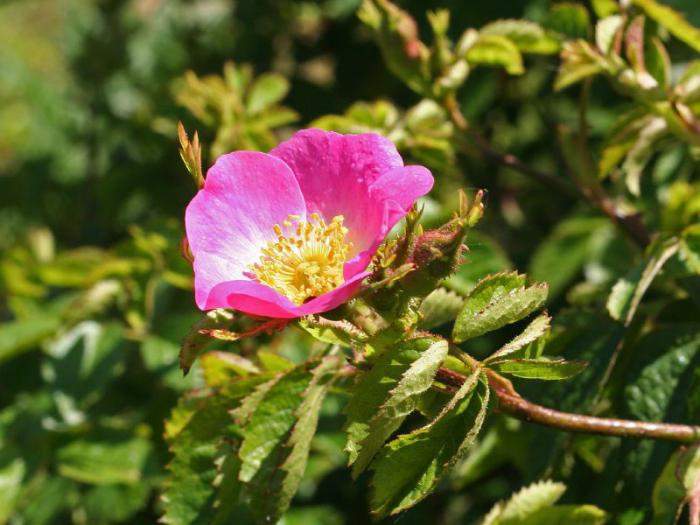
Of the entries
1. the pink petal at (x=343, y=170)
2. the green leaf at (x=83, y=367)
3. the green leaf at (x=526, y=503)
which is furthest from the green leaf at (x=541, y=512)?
the green leaf at (x=83, y=367)

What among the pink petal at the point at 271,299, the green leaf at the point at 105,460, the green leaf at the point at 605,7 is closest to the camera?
the pink petal at the point at 271,299

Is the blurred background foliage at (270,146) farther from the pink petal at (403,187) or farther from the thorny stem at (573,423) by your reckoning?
the pink petal at (403,187)

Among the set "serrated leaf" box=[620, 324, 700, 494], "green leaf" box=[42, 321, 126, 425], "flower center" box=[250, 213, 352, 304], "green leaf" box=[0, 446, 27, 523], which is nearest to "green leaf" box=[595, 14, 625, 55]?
"serrated leaf" box=[620, 324, 700, 494]

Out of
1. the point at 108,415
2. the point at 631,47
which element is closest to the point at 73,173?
the point at 108,415

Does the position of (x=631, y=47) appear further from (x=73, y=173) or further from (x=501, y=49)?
(x=73, y=173)

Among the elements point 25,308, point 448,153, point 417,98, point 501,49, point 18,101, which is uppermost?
point 501,49

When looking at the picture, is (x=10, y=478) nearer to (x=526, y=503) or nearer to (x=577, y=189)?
(x=526, y=503)

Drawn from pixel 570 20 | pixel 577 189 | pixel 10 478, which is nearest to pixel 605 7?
pixel 570 20
